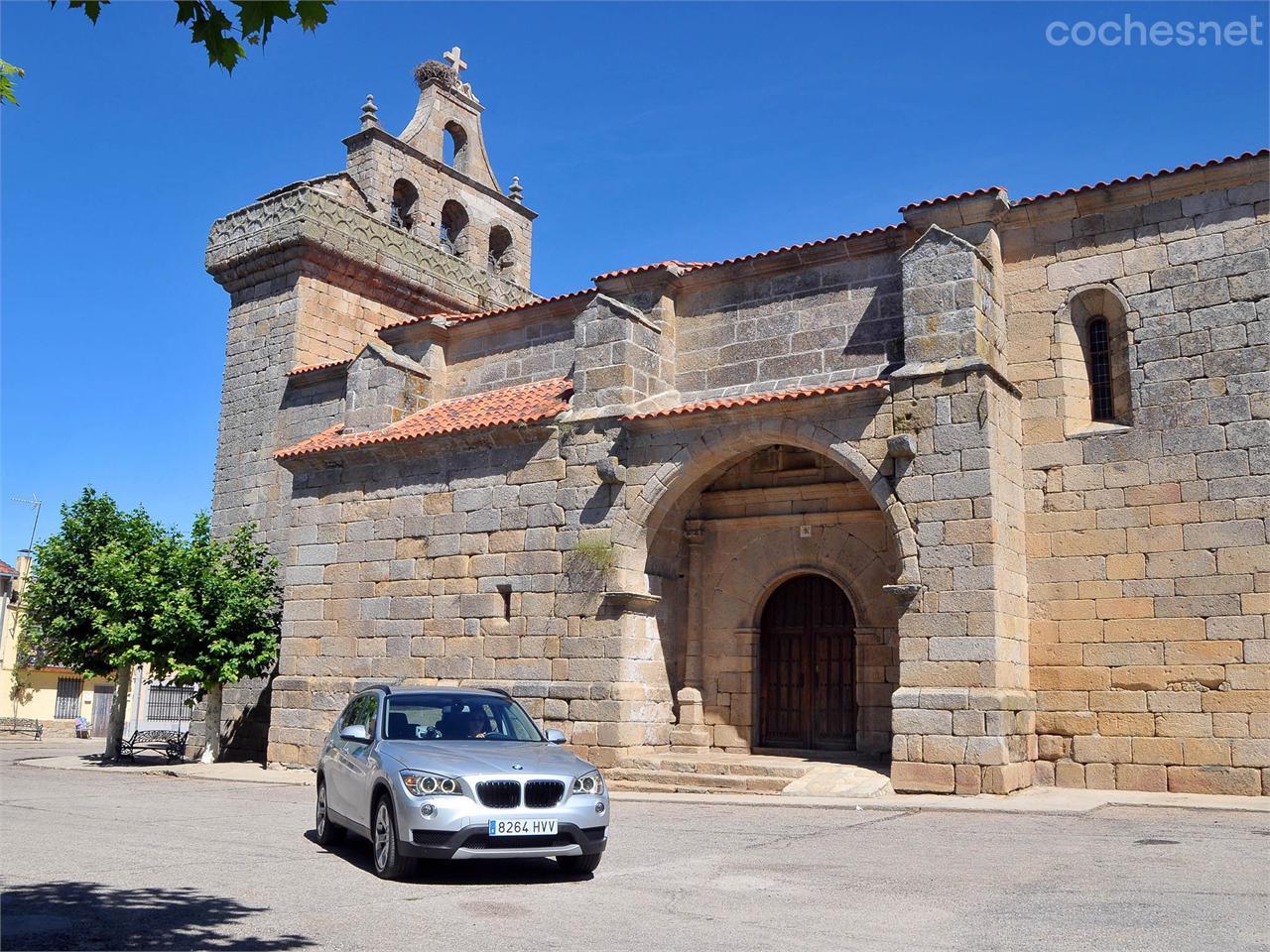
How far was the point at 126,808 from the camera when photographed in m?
11.4

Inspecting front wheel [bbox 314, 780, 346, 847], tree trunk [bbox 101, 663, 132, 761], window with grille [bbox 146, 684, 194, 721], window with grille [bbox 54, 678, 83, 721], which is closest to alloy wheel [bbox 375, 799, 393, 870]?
front wheel [bbox 314, 780, 346, 847]

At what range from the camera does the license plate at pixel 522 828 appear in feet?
22.6

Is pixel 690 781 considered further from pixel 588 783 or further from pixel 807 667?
pixel 588 783

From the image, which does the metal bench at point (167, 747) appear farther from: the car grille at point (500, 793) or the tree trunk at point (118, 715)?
the car grille at point (500, 793)

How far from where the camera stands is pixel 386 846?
708cm

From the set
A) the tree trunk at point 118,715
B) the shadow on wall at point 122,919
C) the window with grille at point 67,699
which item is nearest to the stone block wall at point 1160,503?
the shadow on wall at point 122,919

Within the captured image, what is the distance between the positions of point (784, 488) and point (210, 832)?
28.4 ft

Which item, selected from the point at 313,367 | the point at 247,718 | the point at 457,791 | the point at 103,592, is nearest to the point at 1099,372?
the point at 457,791

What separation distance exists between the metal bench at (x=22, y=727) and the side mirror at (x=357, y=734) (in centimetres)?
2771

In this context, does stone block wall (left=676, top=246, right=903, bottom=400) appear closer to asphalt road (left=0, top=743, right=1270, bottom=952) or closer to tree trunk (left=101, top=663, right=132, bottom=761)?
asphalt road (left=0, top=743, right=1270, bottom=952)

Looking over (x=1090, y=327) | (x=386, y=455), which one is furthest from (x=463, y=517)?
(x=1090, y=327)

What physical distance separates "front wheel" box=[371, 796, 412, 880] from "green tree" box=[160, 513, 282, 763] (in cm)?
1157

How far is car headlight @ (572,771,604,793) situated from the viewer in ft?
23.8

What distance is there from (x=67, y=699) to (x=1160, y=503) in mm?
36934
